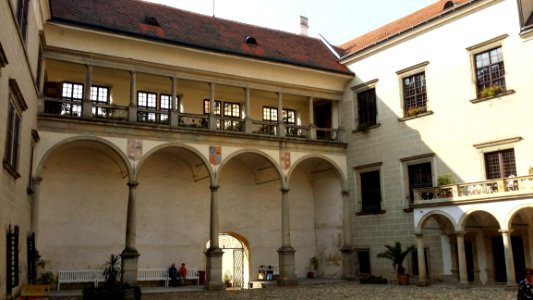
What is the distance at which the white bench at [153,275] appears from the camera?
24.0 metres

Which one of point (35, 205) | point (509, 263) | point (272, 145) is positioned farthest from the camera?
point (272, 145)

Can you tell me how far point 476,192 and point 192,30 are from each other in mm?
14384

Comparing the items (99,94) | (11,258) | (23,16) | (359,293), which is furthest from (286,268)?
(23,16)

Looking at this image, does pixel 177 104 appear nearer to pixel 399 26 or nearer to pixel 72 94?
pixel 72 94

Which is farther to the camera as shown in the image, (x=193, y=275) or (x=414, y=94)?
(x=193, y=275)

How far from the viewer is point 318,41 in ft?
103

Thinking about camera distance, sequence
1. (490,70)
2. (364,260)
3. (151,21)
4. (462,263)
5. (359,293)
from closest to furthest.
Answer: (359,293) < (462,263) < (490,70) < (151,21) < (364,260)

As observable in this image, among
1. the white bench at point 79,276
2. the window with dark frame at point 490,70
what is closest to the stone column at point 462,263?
the window with dark frame at point 490,70

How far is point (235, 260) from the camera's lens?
→ 28109 millimetres

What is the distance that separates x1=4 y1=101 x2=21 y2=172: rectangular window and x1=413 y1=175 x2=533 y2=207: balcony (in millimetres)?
14622

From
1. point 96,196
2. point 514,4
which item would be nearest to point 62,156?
point 96,196

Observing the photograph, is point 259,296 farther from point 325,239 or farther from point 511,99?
point 511,99

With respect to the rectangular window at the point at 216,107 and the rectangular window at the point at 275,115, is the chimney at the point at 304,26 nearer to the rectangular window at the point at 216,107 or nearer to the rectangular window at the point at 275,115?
the rectangular window at the point at 275,115

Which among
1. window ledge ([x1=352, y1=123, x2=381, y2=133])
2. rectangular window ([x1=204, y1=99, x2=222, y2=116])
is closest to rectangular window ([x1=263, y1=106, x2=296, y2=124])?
rectangular window ([x1=204, y1=99, x2=222, y2=116])
